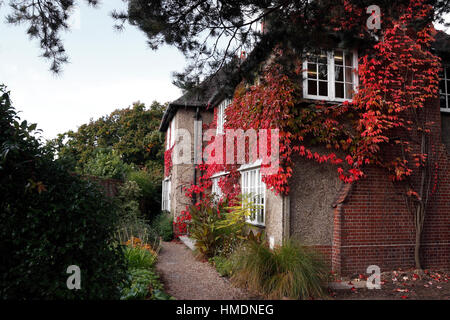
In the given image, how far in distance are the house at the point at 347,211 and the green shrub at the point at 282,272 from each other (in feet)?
4.33

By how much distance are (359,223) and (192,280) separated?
12.4 ft

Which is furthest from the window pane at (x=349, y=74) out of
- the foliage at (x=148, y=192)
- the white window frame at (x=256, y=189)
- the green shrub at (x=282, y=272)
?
the foliage at (x=148, y=192)

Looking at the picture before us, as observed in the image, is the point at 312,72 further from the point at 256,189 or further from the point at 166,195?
the point at 166,195

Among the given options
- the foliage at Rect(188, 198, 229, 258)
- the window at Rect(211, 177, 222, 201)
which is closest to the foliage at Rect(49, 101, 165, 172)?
the window at Rect(211, 177, 222, 201)

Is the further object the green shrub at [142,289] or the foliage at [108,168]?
the foliage at [108,168]

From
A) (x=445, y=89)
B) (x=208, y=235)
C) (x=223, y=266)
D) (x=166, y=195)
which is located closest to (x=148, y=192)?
(x=166, y=195)

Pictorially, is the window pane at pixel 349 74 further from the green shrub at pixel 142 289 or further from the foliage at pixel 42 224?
the foliage at pixel 42 224

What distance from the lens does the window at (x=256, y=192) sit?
837cm

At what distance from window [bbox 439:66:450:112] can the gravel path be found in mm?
7136

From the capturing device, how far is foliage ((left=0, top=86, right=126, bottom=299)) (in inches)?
130

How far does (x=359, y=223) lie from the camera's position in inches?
292

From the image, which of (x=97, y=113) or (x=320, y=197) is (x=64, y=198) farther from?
(x=97, y=113)

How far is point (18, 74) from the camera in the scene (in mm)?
4543
